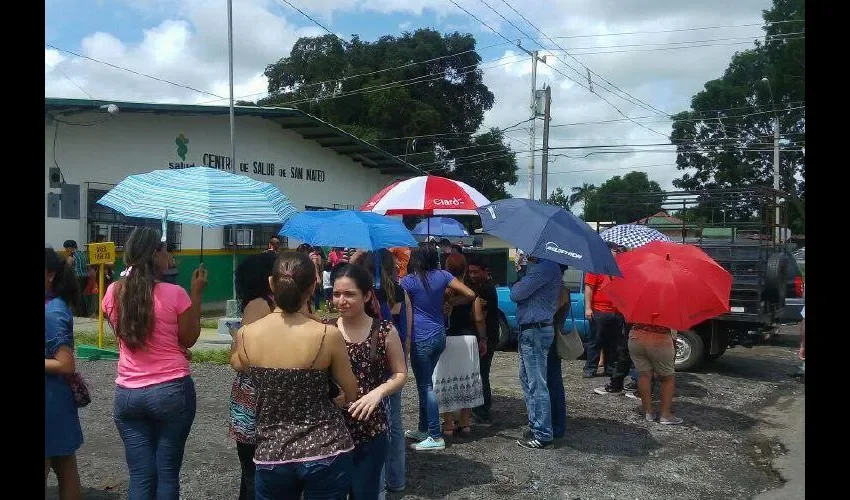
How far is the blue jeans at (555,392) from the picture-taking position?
662 centimetres

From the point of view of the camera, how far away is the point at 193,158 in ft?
60.7

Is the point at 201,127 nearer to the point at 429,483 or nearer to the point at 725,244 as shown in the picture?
the point at 725,244

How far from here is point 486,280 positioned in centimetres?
689

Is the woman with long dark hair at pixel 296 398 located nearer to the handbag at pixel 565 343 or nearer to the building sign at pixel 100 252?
the handbag at pixel 565 343

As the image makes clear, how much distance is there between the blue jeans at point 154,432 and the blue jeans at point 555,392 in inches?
146

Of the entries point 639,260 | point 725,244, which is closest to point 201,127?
point 725,244

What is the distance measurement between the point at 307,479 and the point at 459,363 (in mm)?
3476

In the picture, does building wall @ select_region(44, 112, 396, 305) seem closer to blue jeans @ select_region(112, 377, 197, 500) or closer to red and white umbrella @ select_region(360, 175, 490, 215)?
red and white umbrella @ select_region(360, 175, 490, 215)

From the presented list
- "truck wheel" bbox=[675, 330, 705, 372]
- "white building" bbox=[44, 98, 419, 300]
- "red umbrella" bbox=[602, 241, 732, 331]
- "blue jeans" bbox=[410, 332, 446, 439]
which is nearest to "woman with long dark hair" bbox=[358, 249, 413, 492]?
"blue jeans" bbox=[410, 332, 446, 439]

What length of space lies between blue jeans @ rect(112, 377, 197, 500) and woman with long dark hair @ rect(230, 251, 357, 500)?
87cm

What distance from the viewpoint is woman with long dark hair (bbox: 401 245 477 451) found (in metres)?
5.86

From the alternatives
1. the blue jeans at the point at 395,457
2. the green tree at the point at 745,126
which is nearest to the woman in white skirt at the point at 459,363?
the blue jeans at the point at 395,457

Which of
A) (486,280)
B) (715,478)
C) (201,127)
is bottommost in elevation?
(715,478)
